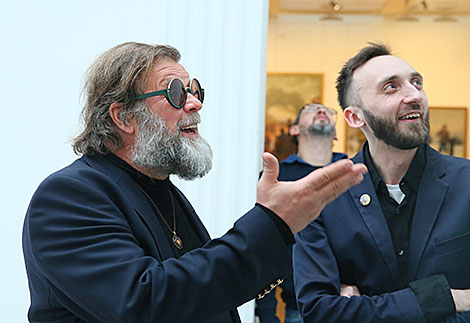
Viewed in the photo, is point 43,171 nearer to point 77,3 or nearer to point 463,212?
point 77,3

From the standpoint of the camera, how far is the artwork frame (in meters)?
7.23

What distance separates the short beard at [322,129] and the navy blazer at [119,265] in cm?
323

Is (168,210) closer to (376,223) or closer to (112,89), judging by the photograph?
(112,89)

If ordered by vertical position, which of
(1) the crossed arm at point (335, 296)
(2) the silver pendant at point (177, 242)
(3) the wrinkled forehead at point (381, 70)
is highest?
(3) the wrinkled forehead at point (381, 70)

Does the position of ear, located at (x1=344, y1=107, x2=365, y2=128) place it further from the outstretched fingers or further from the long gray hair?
the outstretched fingers

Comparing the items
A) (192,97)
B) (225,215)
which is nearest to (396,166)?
(192,97)

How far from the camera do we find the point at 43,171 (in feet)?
11.4

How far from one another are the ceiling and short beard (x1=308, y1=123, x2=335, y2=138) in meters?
2.88

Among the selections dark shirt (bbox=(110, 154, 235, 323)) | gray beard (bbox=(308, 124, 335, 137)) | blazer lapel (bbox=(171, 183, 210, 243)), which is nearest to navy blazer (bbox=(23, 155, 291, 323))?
dark shirt (bbox=(110, 154, 235, 323))

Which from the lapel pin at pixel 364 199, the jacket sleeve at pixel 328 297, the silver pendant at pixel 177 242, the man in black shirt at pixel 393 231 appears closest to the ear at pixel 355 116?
the man in black shirt at pixel 393 231

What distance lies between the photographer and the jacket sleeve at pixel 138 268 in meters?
1.49

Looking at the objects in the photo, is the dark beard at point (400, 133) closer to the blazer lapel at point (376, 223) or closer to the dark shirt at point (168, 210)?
the blazer lapel at point (376, 223)

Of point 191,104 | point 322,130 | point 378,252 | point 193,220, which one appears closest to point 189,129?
point 191,104

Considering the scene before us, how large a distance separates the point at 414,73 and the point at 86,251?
1.57 meters
